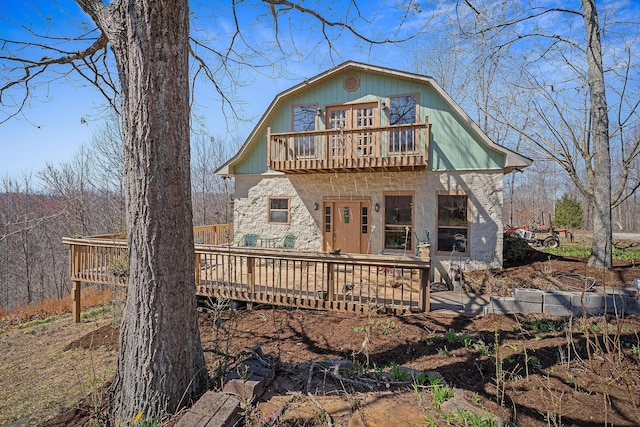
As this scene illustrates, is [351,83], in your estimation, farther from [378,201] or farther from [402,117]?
[378,201]

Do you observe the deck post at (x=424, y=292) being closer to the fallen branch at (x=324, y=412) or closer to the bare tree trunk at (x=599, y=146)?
the fallen branch at (x=324, y=412)

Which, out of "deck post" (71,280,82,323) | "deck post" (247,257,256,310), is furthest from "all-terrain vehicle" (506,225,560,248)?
"deck post" (71,280,82,323)

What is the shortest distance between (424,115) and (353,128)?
2061mm

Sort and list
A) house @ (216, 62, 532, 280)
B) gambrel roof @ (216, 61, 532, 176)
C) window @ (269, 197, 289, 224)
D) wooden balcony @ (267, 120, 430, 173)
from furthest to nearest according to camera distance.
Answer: window @ (269, 197, 289, 224), house @ (216, 62, 532, 280), wooden balcony @ (267, 120, 430, 173), gambrel roof @ (216, 61, 532, 176)

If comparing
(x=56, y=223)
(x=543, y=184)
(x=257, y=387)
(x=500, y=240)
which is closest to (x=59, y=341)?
(x=257, y=387)

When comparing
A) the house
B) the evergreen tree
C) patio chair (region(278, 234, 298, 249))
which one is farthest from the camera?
the evergreen tree

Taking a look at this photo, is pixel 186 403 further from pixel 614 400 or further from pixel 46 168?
pixel 46 168

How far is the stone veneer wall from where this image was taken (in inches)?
311

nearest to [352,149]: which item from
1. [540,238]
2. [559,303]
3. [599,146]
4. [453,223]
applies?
[453,223]

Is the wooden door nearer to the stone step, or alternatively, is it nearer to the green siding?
the green siding

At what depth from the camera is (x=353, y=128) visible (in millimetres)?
8305

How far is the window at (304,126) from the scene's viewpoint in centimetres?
906

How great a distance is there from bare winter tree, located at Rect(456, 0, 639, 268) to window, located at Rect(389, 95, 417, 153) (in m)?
2.40

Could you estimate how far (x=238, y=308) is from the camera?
20.1ft
